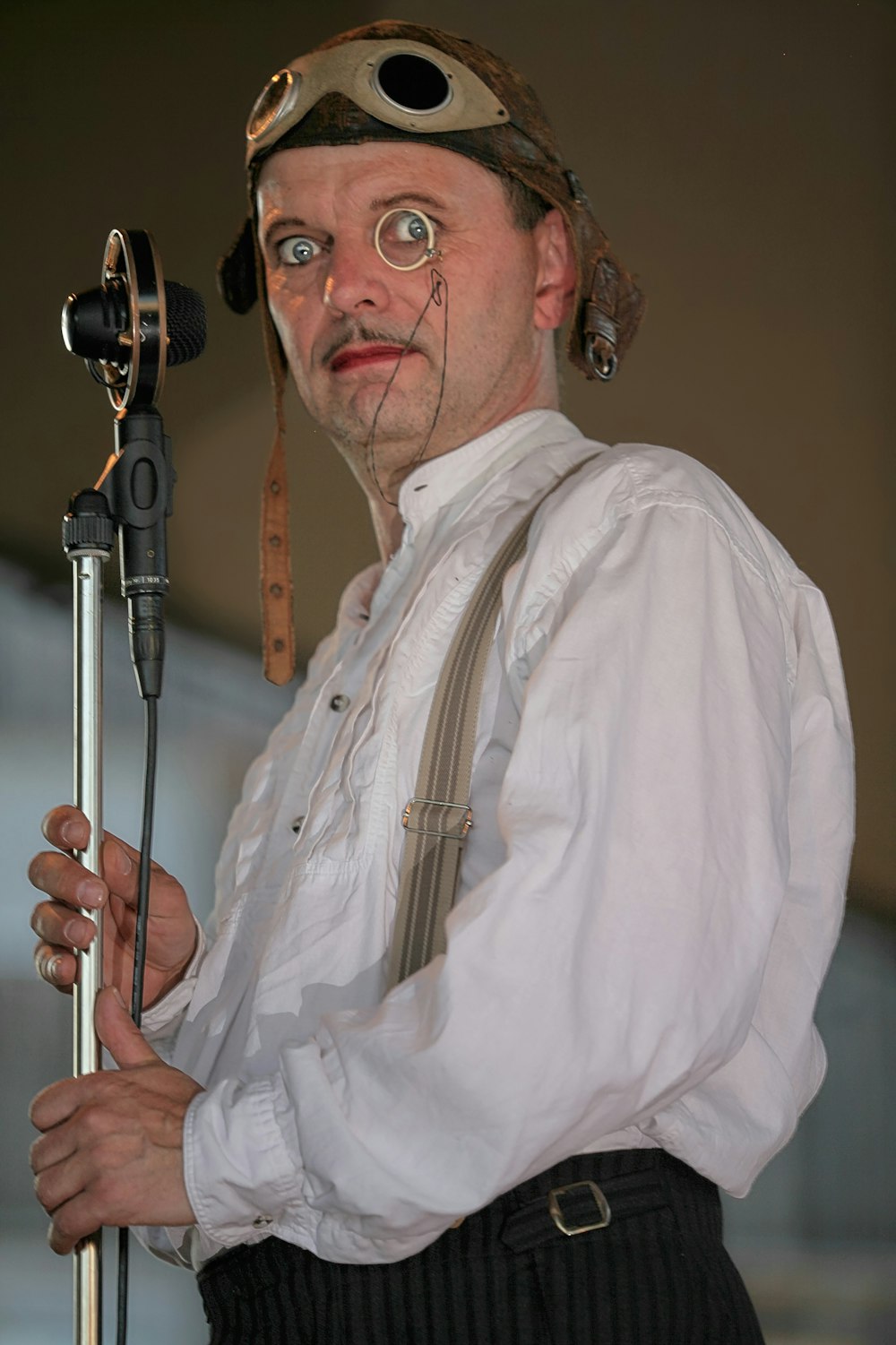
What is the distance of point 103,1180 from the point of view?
3.34ft

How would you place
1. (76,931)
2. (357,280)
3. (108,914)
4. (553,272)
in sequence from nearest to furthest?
(76,931) < (108,914) < (357,280) < (553,272)

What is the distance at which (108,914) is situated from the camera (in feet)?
4.66

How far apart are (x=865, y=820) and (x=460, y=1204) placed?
64.4 inches

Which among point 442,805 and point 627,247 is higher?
point 627,247

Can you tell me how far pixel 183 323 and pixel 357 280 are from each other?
392 mm

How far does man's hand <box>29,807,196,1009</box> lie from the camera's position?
1.12 m

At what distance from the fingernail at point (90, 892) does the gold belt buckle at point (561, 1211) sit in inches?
15.5

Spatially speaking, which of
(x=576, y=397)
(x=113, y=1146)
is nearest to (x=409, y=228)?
(x=113, y=1146)

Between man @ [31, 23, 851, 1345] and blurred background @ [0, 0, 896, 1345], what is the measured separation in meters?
1.10

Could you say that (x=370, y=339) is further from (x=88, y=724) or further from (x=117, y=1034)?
(x=117, y=1034)

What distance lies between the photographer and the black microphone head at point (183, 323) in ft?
3.91

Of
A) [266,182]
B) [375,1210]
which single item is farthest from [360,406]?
[375,1210]

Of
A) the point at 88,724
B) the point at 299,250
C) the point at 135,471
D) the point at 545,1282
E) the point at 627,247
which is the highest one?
the point at 627,247

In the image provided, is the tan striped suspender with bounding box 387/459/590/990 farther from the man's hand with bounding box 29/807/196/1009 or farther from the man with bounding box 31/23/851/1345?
the man's hand with bounding box 29/807/196/1009
